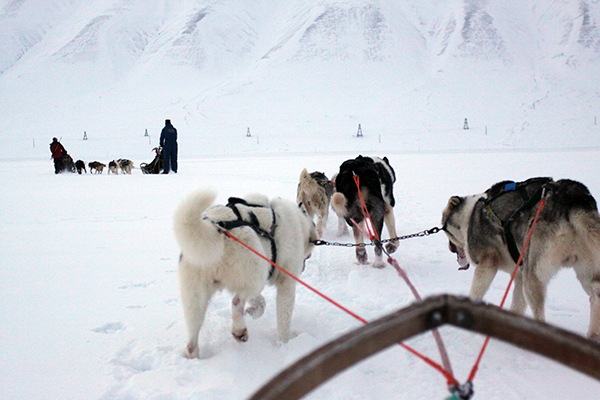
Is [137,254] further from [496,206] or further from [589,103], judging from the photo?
[589,103]

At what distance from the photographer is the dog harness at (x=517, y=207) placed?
271 centimetres

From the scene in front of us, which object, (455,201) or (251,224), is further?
(455,201)

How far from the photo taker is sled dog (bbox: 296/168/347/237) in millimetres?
5305

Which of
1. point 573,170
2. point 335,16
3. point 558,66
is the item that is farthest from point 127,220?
point 335,16

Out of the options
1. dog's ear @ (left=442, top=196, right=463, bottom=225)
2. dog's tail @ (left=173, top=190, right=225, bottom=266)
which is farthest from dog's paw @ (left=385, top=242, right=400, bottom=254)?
dog's tail @ (left=173, top=190, right=225, bottom=266)

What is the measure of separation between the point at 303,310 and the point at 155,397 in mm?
1518

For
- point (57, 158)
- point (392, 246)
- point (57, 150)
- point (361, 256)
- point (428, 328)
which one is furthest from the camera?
point (57, 150)

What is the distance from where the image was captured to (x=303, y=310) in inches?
132

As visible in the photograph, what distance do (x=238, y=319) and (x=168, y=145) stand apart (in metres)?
12.8

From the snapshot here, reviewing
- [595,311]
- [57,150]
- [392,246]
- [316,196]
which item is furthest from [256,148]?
[595,311]

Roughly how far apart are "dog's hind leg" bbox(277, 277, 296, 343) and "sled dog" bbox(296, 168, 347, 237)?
249 centimetres

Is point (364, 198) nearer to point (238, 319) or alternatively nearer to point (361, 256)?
point (361, 256)

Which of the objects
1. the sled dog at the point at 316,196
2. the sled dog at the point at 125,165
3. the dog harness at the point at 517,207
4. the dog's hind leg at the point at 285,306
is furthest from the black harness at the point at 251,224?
the sled dog at the point at 125,165

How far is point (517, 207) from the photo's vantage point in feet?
9.25
